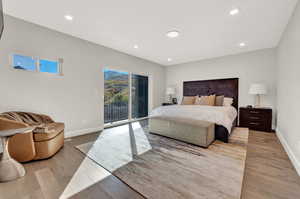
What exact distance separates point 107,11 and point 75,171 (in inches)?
104

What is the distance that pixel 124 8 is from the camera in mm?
2195

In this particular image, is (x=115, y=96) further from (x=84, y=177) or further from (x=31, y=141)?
(x=84, y=177)

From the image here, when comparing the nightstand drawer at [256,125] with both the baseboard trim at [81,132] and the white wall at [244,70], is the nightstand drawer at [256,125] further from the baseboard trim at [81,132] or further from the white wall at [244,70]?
the baseboard trim at [81,132]

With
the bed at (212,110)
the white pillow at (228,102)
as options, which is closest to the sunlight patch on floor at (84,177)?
the bed at (212,110)

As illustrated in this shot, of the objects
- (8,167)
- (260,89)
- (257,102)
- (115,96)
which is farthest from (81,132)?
(257,102)

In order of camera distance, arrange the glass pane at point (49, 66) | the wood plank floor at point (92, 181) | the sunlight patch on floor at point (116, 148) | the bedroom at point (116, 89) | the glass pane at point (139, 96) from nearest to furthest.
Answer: the wood plank floor at point (92, 181)
the bedroom at point (116, 89)
the sunlight patch on floor at point (116, 148)
the glass pane at point (49, 66)
the glass pane at point (139, 96)

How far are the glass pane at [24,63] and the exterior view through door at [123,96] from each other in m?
1.77

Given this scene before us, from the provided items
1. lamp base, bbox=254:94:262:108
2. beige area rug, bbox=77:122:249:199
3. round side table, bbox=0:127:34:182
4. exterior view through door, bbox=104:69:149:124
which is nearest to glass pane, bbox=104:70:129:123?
exterior view through door, bbox=104:69:149:124

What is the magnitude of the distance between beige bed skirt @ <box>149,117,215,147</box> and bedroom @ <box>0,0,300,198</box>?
4 centimetres

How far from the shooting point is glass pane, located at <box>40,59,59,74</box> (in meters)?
2.88

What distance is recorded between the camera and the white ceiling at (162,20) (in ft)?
6.88

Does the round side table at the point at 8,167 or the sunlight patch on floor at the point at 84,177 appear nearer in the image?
the sunlight patch on floor at the point at 84,177

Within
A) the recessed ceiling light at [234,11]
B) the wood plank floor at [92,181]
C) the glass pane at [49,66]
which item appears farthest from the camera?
the glass pane at [49,66]

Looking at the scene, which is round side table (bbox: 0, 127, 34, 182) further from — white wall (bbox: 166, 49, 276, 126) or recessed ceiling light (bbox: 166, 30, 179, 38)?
white wall (bbox: 166, 49, 276, 126)
